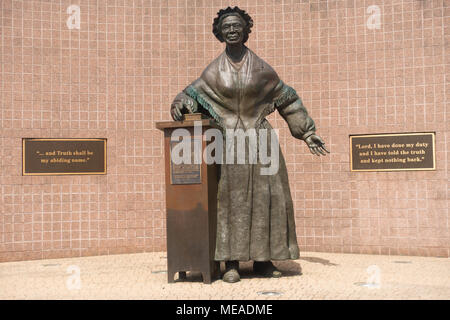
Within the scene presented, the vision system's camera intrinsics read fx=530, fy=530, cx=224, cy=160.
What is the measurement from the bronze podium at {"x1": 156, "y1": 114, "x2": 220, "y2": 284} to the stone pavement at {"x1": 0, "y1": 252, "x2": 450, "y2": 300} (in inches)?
10.1

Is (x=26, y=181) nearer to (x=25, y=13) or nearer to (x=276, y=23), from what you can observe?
(x=25, y=13)

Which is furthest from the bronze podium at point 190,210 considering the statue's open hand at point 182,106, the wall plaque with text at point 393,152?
the wall plaque with text at point 393,152

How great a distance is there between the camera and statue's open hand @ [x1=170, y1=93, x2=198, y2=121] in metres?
5.75

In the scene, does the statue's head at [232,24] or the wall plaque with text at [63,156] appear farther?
the wall plaque with text at [63,156]

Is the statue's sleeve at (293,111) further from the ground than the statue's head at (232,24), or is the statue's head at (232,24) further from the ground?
the statue's head at (232,24)

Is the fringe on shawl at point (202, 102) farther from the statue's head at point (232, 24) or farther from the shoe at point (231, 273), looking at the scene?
the shoe at point (231, 273)

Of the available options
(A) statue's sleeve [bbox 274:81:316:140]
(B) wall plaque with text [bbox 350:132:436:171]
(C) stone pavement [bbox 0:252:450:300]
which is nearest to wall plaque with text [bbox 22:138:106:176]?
(C) stone pavement [bbox 0:252:450:300]

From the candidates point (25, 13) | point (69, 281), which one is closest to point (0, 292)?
point (69, 281)

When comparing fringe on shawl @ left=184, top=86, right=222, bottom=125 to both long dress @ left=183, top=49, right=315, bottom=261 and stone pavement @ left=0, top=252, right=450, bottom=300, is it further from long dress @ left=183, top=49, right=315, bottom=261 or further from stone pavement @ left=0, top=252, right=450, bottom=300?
Answer: stone pavement @ left=0, top=252, right=450, bottom=300

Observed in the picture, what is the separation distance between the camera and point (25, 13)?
8.07m

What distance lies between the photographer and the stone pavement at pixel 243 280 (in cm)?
508

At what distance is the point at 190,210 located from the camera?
18.5ft

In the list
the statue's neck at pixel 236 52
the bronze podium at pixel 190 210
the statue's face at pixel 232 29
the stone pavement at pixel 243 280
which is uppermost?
the statue's face at pixel 232 29

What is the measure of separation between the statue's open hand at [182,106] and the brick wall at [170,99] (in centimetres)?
263
